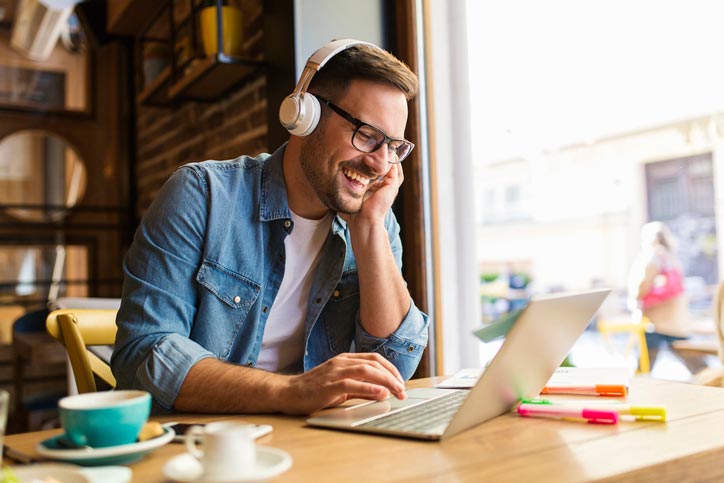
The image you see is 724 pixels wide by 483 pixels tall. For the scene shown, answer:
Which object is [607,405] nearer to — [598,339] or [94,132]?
[94,132]

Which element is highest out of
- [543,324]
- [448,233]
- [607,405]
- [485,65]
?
[485,65]

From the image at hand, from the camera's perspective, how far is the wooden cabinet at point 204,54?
101 inches

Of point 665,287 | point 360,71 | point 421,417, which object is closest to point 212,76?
point 360,71

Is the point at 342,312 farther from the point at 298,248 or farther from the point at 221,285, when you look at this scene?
the point at 221,285

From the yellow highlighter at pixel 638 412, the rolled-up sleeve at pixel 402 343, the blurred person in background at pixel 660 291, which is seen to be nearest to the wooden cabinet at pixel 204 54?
the rolled-up sleeve at pixel 402 343

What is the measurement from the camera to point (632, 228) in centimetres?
507

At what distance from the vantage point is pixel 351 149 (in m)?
1.47

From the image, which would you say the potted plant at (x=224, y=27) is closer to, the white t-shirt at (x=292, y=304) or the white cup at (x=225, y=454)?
the white t-shirt at (x=292, y=304)

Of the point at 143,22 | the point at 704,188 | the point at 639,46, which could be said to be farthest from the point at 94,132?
the point at 704,188

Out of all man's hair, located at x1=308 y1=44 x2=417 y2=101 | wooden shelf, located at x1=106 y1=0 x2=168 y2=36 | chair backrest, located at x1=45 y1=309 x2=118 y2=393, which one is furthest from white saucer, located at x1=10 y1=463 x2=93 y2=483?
wooden shelf, located at x1=106 y1=0 x2=168 y2=36

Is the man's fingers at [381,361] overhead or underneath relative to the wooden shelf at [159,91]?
underneath

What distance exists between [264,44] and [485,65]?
791 mm

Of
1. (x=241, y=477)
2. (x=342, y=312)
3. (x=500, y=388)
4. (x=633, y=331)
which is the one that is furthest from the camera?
(x=633, y=331)

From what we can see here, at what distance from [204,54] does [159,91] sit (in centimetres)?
73
